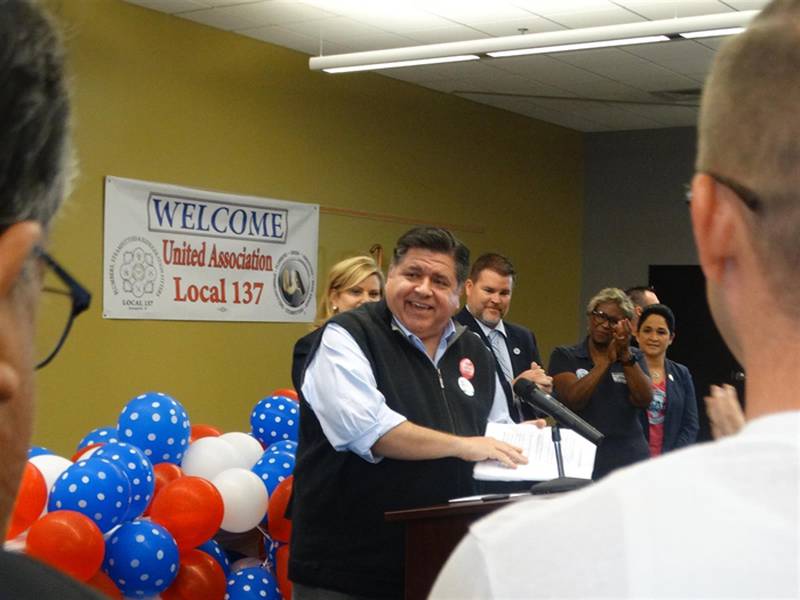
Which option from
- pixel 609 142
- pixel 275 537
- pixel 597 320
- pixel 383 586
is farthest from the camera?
pixel 609 142

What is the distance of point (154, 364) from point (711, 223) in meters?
6.81

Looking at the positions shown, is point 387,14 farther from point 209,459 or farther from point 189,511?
point 189,511

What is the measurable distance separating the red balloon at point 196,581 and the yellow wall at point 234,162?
237cm

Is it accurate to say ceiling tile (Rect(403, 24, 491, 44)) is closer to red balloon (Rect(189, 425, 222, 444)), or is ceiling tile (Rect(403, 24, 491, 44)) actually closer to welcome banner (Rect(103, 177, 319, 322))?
welcome banner (Rect(103, 177, 319, 322))

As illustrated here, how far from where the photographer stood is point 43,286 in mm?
720

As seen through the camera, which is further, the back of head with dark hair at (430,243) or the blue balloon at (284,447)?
the blue balloon at (284,447)

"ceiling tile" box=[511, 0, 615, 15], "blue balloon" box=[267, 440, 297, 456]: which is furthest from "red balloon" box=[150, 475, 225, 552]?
"ceiling tile" box=[511, 0, 615, 15]

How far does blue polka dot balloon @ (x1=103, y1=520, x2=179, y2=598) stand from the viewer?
12.4ft

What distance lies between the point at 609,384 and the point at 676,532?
4.44 m

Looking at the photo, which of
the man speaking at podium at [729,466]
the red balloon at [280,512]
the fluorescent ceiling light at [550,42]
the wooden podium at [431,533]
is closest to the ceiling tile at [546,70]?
the fluorescent ceiling light at [550,42]

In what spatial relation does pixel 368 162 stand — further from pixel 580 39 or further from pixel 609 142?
pixel 609 142

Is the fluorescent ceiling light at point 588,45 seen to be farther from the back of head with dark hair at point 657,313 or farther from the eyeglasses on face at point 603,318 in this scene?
the eyeglasses on face at point 603,318

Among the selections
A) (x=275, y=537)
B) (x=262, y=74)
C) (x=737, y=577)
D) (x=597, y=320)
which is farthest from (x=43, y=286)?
(x=262, y=74)

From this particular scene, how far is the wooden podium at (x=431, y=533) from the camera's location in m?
2.80
